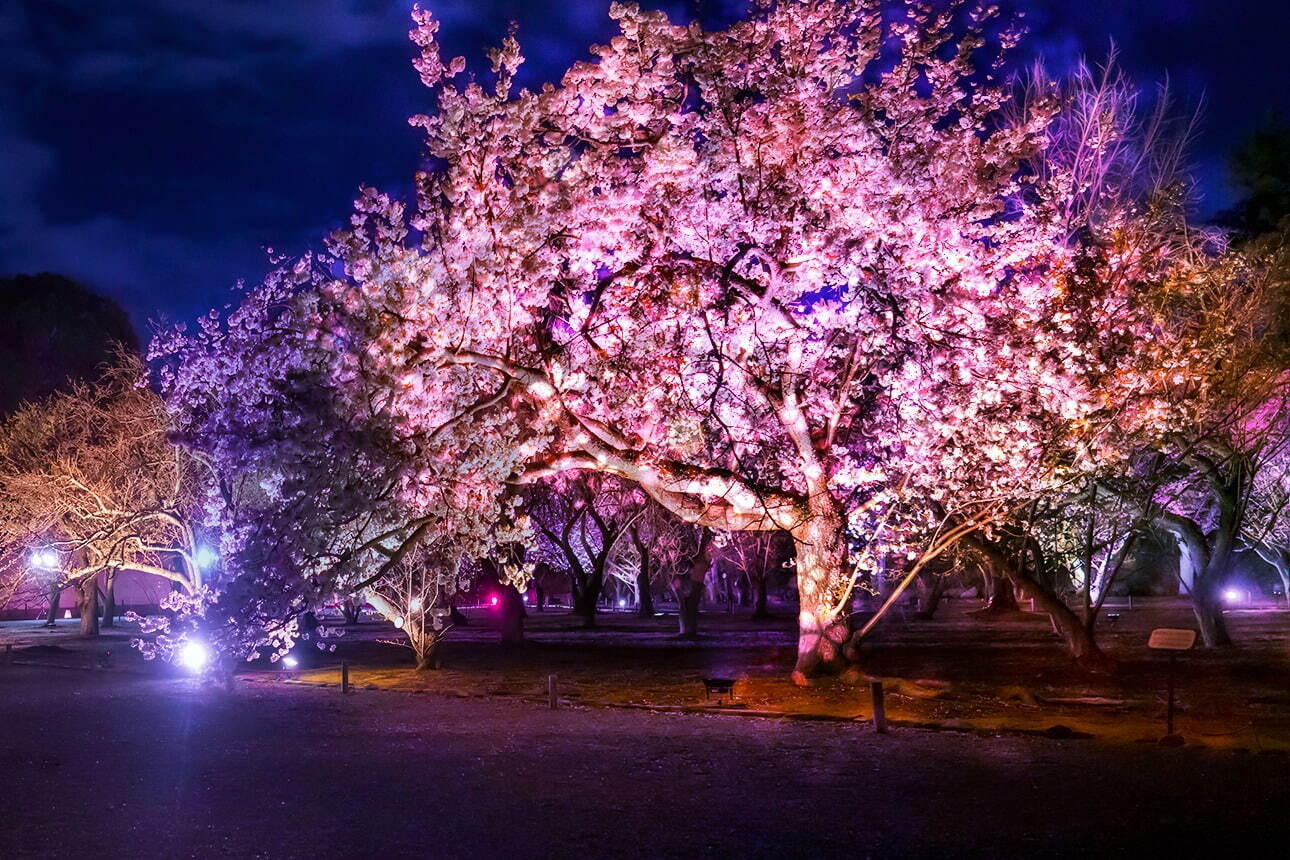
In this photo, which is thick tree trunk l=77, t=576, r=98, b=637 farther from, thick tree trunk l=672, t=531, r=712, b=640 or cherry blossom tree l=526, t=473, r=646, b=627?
thick tree trunk l=672, t=531, r=712, b=640

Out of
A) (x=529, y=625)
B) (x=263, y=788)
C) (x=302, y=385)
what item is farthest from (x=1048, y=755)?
(x=529, y=625)

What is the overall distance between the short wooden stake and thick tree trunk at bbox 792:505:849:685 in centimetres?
507

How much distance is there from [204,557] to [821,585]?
19234mm

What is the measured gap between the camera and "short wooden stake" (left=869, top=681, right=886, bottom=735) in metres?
15.7

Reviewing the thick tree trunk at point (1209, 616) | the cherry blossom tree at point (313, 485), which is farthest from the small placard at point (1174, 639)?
the thick tree trunk at point (1209, 616)

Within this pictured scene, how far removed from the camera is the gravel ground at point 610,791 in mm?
8969

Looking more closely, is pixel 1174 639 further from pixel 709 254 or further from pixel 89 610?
pixel 89 610

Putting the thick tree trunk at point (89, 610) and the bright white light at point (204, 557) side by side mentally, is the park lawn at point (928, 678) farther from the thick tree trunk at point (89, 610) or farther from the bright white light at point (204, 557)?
the thick tree trunk at point (89, 610)

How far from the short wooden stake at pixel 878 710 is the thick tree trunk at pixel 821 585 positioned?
16.6ft

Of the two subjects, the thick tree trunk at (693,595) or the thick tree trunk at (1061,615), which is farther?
the thick tree trunk at (693,595)

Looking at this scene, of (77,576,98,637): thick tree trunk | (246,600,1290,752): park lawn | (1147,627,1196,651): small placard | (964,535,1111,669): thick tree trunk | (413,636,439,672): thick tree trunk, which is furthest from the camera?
(77,576,98,637): thick tree trunk

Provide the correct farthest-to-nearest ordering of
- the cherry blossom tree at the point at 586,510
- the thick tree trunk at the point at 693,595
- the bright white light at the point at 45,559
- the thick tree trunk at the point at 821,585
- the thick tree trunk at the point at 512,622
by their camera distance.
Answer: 1. the thick tree trunk at the point at 693,595
2. the cherry blossom tree at the point at 586,510
3. the thick tree trunk at the point at 512,622
4. the bright white light at the point at 45,559
5. the thick tree trunk at the point at 821,585

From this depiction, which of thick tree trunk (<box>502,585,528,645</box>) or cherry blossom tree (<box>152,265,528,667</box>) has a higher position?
cherry blossom tree (<box>152,265,528,667</box>)

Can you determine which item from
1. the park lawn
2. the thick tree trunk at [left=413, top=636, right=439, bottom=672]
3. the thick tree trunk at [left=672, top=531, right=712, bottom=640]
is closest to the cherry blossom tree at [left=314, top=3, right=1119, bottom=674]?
the park lawn
